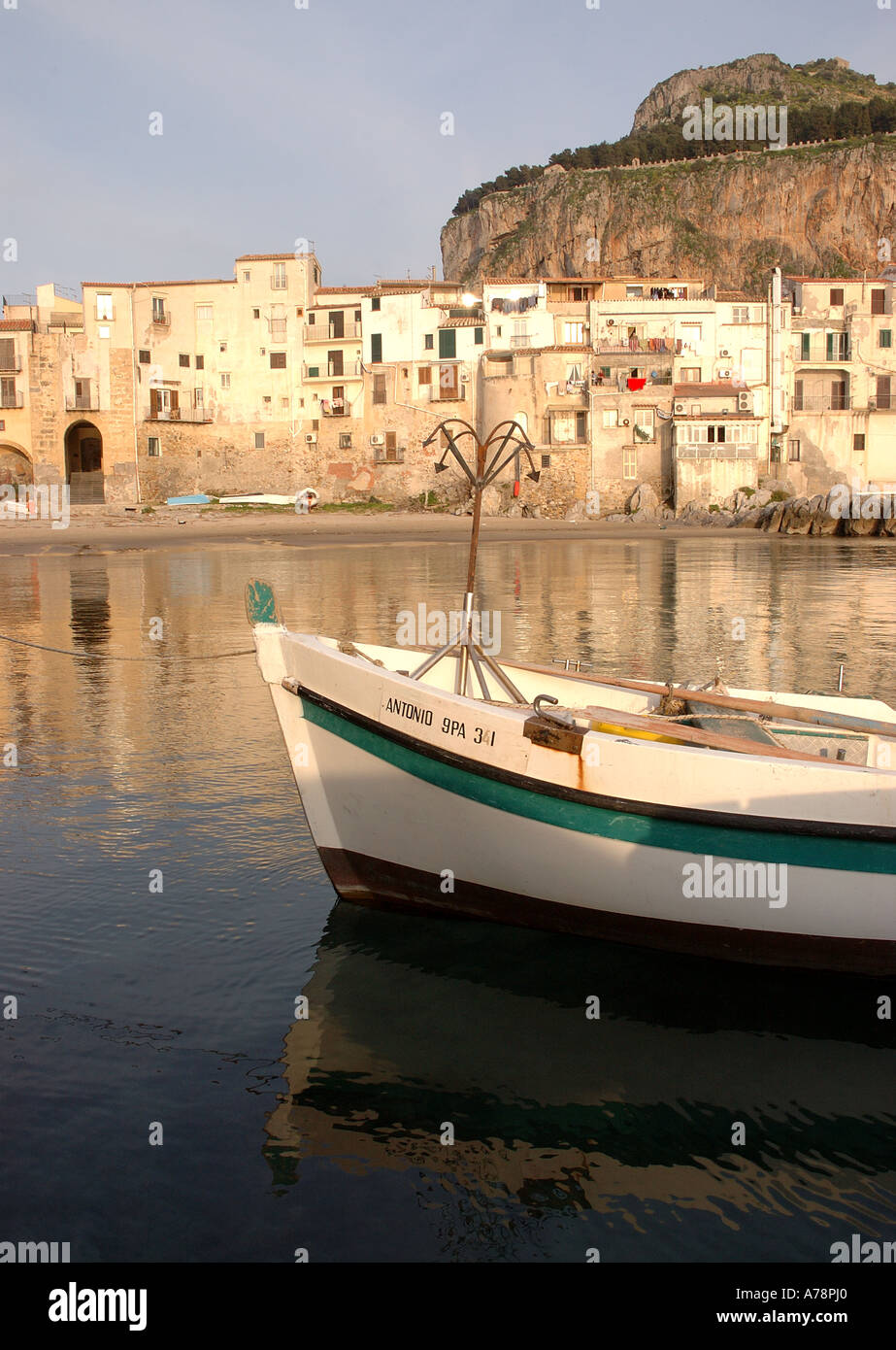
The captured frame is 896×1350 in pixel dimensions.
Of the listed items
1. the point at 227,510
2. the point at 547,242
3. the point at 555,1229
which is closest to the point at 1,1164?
the point at 555,1229

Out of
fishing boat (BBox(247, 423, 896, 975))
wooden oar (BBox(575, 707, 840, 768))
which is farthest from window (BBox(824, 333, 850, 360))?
wooden oar (BBox(575, 707, 840, 768))

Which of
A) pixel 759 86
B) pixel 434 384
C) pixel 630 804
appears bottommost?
pixel 630 804

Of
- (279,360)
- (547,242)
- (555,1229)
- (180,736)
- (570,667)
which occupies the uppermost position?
(547,242)

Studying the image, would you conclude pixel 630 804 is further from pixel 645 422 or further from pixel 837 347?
pixel 837 347

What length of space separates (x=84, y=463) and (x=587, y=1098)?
6727 centimetres

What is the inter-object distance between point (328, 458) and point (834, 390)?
29.1 meters

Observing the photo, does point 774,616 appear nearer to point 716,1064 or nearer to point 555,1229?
point 716,1064

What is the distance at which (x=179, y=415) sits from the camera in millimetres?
63938

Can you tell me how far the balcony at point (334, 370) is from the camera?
6469cm

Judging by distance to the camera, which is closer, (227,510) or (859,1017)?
(859,1017)

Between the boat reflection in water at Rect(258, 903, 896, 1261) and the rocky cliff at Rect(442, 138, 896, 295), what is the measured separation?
9983 centimetres

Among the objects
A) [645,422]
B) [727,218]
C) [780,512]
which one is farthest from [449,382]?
[727,218]

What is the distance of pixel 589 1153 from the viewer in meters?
4.68

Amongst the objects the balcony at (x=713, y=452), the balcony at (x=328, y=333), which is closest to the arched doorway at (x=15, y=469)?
the balcony at (x=328, y=333)
